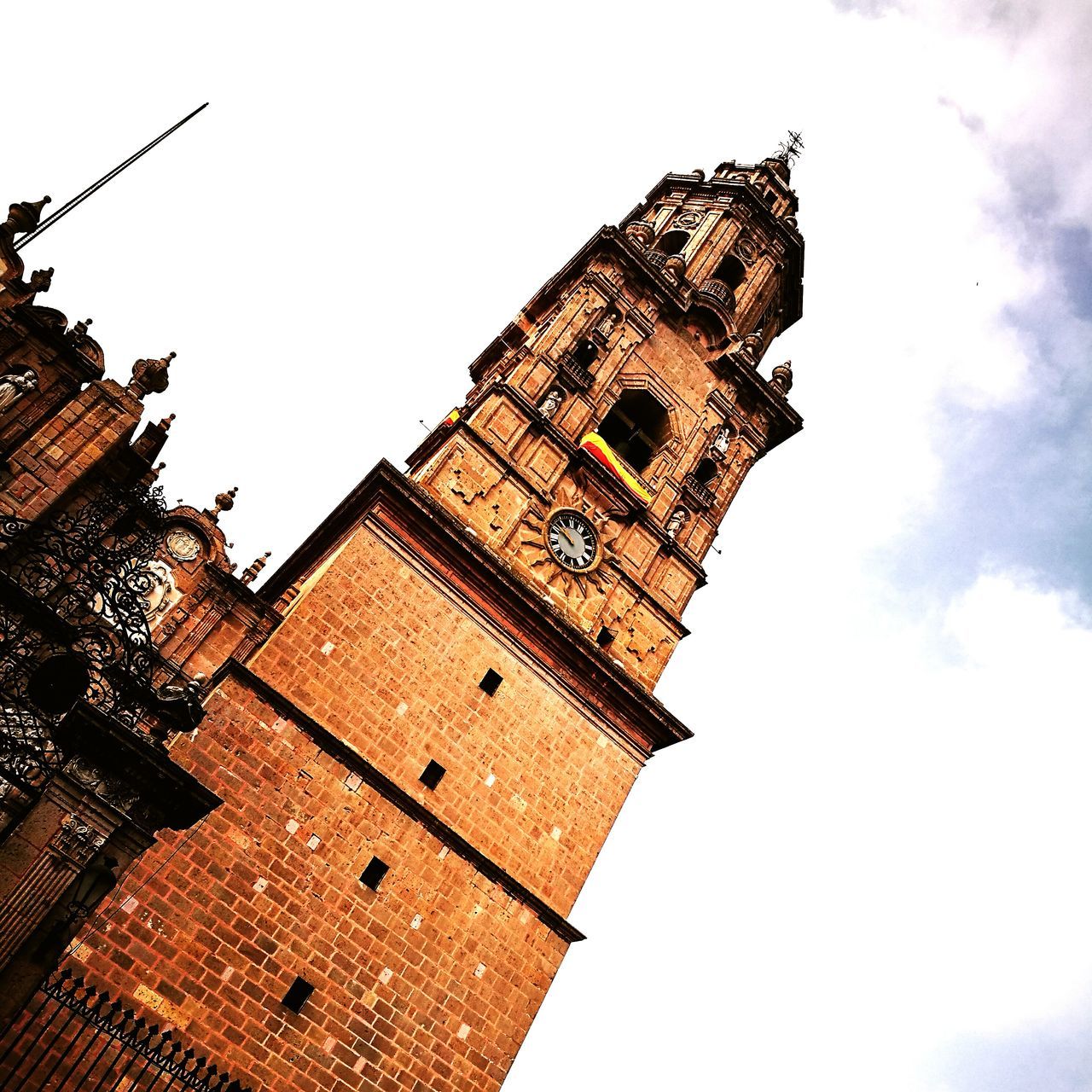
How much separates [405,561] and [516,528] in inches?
107

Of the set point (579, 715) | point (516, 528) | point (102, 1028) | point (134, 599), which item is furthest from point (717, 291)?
point (102, 1028)

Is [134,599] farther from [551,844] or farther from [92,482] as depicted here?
[551,844]

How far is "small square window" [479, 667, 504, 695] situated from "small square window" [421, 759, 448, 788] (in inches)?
65.8

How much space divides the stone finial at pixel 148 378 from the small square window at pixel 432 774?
6.93m

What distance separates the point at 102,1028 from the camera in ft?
A: 34.4

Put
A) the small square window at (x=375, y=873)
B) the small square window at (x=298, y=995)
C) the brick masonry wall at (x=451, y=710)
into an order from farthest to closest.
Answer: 1. the brick masonry wall at (x=451, y=710)
2. the small square window at (x=375, y=873)
3. the small square window at (x=298, y=995)

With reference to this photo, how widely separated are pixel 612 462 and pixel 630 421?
2.32 meters

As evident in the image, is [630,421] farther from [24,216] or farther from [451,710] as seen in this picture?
[24,216]

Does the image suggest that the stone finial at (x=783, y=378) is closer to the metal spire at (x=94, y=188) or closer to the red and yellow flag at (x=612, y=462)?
the red and yellow flag at (x=612, y=462)

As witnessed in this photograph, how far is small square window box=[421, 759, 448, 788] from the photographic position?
54.5ft

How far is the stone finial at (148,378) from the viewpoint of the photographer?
48.7 ft

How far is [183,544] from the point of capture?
15.2m

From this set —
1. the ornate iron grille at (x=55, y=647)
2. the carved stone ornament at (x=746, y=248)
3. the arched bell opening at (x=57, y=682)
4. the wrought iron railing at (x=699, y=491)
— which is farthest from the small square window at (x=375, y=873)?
the carved stone ornament at (x=746, y=248)

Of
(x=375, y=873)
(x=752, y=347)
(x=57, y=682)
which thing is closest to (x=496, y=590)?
(x=375, y=873)
